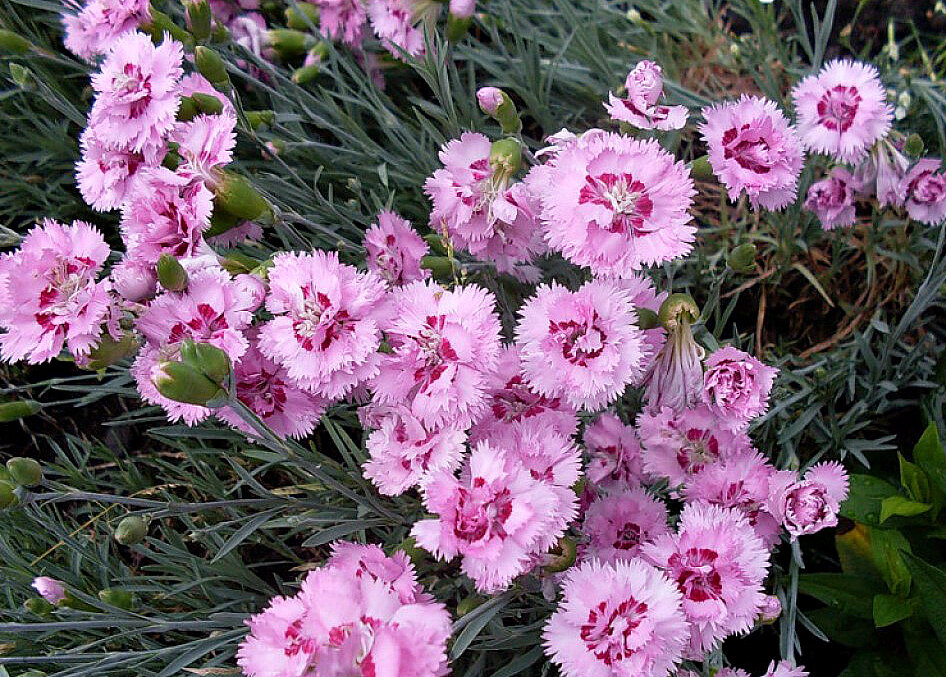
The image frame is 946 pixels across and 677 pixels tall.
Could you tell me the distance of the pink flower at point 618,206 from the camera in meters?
1.23

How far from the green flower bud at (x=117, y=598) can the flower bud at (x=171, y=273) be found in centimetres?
52

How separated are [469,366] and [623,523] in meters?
0.40

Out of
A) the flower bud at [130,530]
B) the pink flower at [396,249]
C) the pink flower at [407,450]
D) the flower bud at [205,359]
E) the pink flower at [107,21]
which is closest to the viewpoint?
the flower bud at [205,359]

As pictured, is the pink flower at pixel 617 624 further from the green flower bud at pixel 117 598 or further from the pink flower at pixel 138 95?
the pink flower at pixel 138 95

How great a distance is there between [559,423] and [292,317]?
1.40 feet

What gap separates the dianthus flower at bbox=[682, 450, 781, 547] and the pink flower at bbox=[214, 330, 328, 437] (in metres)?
0.62

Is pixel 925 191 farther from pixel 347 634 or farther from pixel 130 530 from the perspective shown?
pixel 130 530

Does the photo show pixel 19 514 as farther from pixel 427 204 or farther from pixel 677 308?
pixel 677 308

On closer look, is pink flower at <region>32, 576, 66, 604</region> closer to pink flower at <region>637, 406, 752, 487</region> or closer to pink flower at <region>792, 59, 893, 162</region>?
pink flower at <region>637, 406, 752, 487</region>

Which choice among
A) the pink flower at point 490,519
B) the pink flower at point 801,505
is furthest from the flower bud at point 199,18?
the pink flower at point 801,505

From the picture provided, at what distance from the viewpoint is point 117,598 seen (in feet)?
4.45

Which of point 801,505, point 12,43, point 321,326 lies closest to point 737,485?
point 801,505

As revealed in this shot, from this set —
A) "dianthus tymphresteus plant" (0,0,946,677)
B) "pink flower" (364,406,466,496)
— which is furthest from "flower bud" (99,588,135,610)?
"pink flower" (364,406,466,496)

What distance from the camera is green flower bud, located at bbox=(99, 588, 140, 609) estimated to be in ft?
4.40
